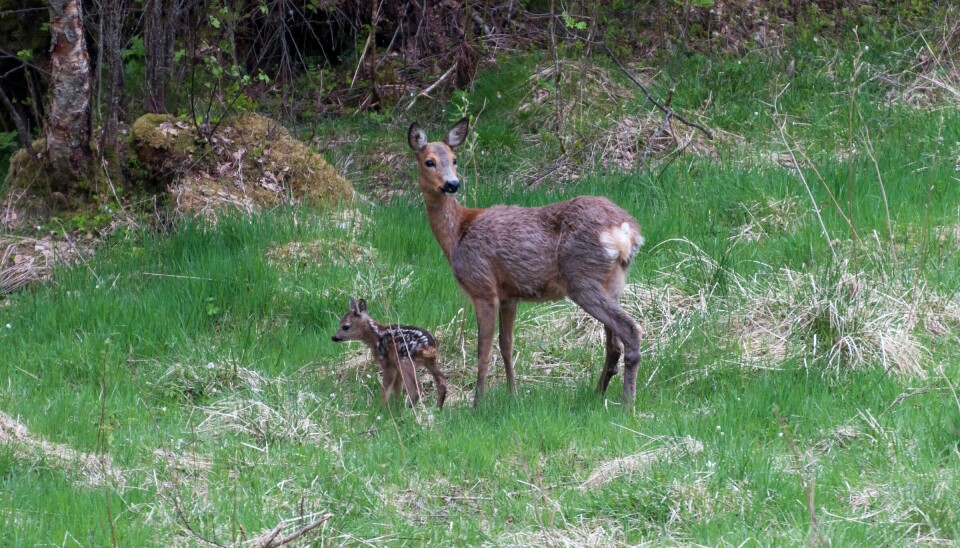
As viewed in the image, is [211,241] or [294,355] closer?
[294,355]

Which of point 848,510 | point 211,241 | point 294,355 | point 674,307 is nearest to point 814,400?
point 848,510

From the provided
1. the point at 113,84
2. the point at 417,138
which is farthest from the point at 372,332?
the point at 113,84

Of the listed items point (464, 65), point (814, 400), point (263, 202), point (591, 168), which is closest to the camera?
point (814, 400)

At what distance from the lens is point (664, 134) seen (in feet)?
36.2

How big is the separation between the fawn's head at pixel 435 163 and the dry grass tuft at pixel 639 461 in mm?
2435

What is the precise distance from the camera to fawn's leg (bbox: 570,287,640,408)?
637 cm

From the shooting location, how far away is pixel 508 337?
704 cm

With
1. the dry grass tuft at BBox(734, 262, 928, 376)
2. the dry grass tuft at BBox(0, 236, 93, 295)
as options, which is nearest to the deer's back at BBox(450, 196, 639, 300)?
the dry grass tuft at BBox(734, 262, 928, 376)

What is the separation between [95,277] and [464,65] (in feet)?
20.7

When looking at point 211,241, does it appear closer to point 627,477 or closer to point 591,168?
point 591,168

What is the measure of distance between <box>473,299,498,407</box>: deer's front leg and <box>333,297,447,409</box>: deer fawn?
0.88 feet

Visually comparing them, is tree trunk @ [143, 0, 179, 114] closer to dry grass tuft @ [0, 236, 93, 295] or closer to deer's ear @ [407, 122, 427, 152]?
dry grass tuft @ [0, 236, 93, 295]

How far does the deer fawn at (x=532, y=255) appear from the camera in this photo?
6434 mm

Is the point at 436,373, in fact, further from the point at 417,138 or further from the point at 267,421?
the point at 417,138
